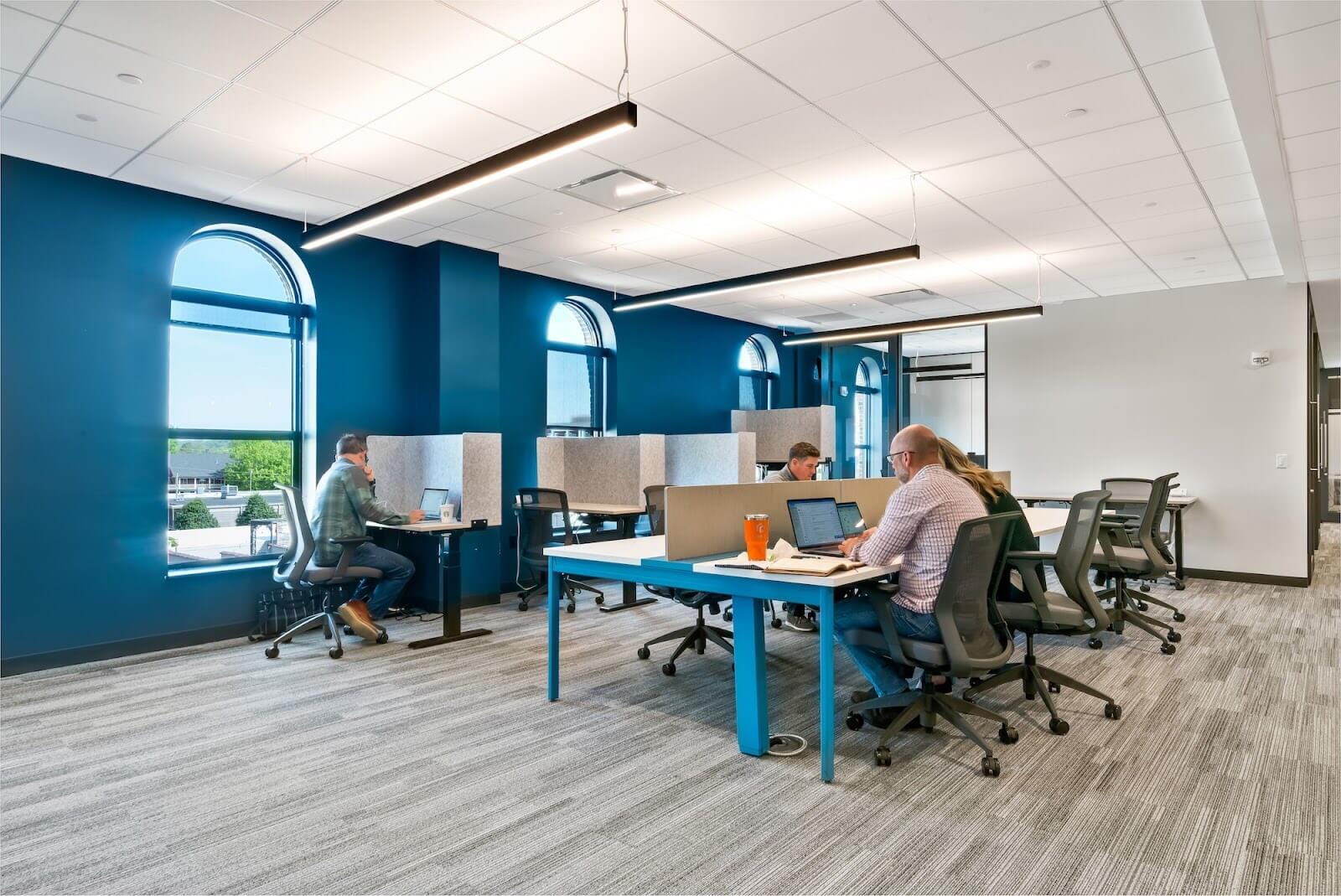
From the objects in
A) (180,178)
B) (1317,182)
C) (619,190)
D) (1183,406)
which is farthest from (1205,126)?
(180,178)

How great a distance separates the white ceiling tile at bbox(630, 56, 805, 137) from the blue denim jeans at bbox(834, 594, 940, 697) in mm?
1949

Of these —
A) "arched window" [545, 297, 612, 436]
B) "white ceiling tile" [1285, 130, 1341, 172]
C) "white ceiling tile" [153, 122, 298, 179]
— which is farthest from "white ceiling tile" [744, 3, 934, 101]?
"arched window" [545, 297, 612, 436]

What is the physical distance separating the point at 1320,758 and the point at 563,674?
2.84 meters

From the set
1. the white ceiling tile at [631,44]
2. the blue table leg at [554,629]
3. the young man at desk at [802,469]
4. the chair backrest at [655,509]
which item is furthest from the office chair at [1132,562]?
the white ceiling tile at [631,44]

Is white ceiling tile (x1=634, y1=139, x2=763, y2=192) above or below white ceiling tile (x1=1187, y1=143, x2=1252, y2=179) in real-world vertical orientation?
above

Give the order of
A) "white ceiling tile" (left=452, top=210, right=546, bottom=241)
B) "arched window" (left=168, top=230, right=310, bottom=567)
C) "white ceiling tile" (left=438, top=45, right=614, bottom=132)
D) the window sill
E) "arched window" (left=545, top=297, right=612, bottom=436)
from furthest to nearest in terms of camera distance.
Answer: "arched window" (left=545, top=297, right=612, bottom=436)
"white ceiling tile" (left=452, top=210, right=546, bottom=241)
"arched window" (left=168, top=230, right=310, bottom=567)
the window sill
"white ceiling tile" (left=438, top=45, right=614, bottom=132)

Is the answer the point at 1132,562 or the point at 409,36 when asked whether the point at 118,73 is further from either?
the point at 1132,562

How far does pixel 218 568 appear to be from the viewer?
451 centimetres

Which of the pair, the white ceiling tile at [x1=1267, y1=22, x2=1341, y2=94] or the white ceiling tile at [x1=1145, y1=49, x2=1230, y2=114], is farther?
the white ceiling tile at [x1=1145, y1=49, x2=1230, y2=114]

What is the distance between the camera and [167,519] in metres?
4.32

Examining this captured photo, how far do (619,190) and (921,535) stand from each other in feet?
8.42

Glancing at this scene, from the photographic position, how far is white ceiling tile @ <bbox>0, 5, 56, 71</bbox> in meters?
2.60

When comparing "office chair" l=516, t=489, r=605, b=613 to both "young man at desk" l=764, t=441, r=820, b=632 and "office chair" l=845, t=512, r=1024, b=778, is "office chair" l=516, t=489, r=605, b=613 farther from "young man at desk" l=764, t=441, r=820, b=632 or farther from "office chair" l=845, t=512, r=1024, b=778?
"office chair" l=845, t=512, r=1024, b=778

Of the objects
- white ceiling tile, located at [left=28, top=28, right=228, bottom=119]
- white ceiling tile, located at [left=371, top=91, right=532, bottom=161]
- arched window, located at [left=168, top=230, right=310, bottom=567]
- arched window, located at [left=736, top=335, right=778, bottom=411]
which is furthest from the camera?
arched window, located at [left=736, top=335, right=778, bottom=411]
